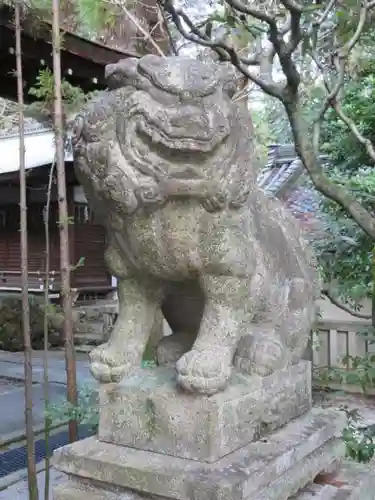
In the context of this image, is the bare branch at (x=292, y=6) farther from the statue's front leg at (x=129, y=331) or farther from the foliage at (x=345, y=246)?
the foliage at (x=345, y=246)

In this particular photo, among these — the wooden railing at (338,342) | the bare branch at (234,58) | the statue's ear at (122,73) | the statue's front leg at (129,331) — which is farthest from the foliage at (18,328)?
the statue's ear at (122,73)

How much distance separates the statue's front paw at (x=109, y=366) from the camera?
4.64 feet

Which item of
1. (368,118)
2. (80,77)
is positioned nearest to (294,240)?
(368,118)

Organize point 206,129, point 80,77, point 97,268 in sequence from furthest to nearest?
point 97,268, point 80,77, point 206,129

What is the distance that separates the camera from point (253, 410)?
137 cm

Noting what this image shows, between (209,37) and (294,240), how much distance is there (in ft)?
3.25

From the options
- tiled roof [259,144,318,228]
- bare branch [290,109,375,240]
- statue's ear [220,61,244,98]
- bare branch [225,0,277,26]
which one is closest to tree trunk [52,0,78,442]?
bare branch [225,0,277,26]

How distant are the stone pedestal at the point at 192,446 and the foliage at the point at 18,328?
599 cm

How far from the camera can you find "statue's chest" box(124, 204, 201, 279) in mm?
1273

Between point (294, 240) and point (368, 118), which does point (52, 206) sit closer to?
point (368, 118)

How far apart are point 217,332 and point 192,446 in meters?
0.26

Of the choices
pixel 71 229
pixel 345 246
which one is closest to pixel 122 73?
pixel 345 246

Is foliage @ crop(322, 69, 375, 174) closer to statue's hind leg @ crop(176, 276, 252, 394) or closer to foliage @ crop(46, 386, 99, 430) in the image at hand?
foliage @ crop(46, 386, 99, 430)

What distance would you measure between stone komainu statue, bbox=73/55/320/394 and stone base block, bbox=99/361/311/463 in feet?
0.12
